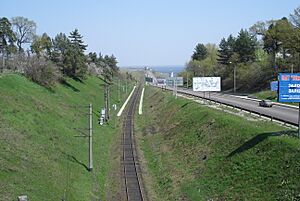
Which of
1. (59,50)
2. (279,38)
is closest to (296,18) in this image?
(279,38)

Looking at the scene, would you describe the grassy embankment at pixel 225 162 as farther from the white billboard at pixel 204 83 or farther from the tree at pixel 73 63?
the tree at pixel 73 63

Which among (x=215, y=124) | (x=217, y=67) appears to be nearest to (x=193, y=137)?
(x=215, y=124)

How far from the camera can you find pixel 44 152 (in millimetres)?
33781

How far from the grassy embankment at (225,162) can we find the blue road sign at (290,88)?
282 centimetres

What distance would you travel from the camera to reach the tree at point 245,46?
11294 cm

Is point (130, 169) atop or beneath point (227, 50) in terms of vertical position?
beneath

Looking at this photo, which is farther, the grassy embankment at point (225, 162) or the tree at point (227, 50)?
the tree at point (227, 50)

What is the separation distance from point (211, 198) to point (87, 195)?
8459 millimetres

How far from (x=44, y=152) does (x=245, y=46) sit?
89.6 metres

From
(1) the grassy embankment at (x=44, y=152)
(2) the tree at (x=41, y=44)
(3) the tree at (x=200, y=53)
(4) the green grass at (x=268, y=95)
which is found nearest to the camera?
(1) the grassy embankment at (x=44, y=152)

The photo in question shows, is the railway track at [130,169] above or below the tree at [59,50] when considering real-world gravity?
below

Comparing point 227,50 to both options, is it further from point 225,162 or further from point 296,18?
point 225,162

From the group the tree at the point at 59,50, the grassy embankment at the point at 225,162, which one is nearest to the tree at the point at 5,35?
the tree at the point at 59,50

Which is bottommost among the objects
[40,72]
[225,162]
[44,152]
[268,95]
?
[225,162]
